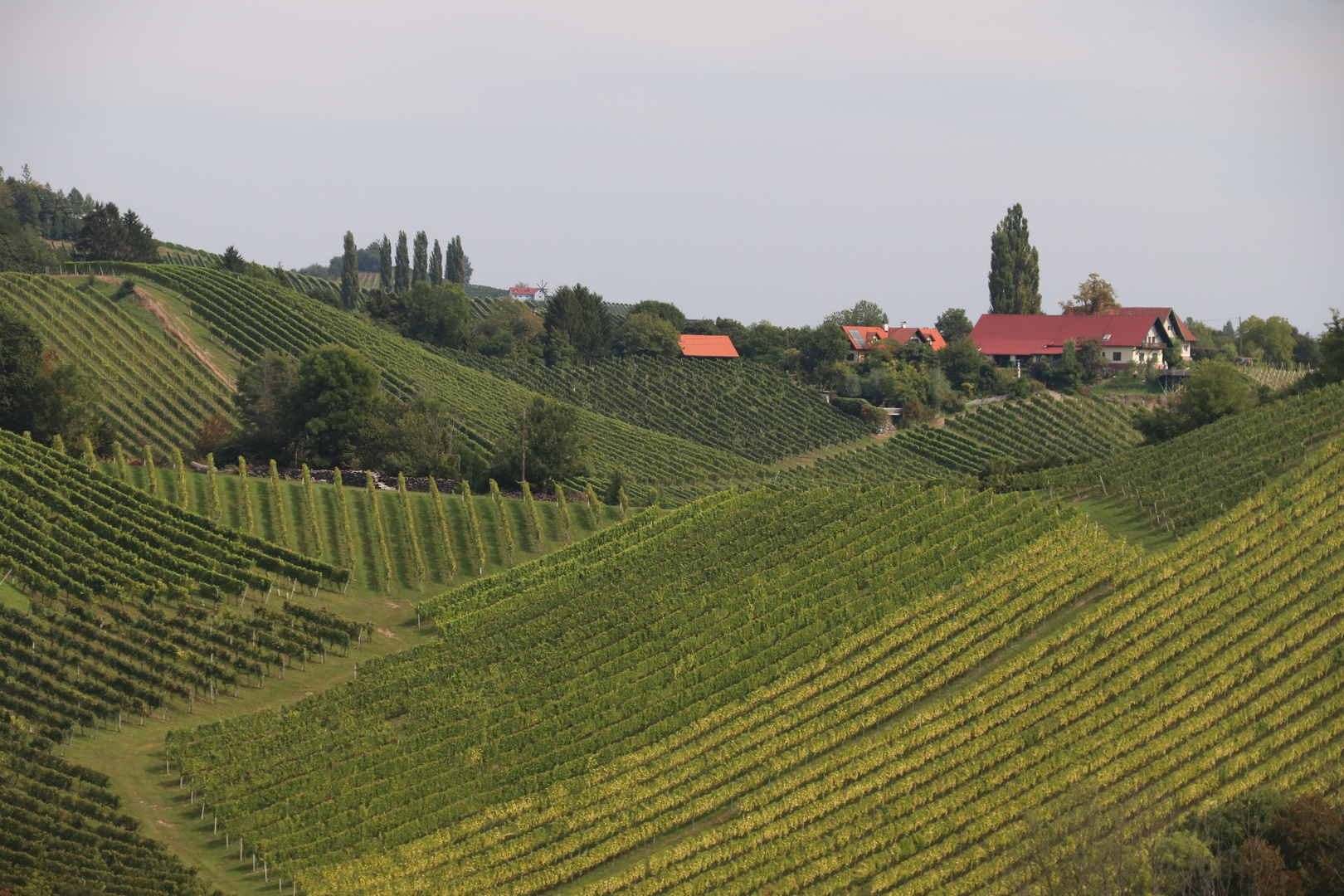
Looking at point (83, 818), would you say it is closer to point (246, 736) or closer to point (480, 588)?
point (246, 736)

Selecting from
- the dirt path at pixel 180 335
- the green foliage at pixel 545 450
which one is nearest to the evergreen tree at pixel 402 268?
the dirt path at pixel 180 335

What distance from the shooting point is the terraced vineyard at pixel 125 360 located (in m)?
80.8

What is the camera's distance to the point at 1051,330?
119250mm

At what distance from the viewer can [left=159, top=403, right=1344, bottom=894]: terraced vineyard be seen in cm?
3422

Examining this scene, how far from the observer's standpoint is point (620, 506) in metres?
66.8

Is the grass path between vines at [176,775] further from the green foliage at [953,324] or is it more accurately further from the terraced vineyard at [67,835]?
the green foliage at [953,324]

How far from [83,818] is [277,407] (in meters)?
40.6

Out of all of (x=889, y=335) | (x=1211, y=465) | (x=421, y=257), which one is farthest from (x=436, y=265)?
(x=1211, y=465)

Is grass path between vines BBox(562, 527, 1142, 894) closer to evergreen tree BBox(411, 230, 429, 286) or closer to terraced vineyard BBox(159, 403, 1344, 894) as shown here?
terraced vineyard BBox(159, 403, 1344, 894)

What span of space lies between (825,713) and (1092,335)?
8326cm

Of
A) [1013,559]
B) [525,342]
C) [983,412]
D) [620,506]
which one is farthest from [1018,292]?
[1013,559]

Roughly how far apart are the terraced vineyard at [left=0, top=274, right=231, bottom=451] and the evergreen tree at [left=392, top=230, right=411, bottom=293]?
215ft

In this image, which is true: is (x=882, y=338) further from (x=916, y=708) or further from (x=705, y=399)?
(x=916, y=708)

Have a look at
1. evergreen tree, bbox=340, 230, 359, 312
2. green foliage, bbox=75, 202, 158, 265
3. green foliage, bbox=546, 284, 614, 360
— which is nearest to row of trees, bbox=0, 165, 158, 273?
green foliage, bbox=75, 202, 158, 265
